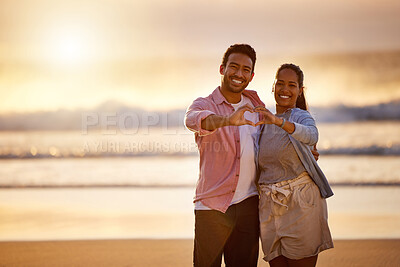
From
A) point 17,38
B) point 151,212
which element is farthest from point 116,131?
point 151,212

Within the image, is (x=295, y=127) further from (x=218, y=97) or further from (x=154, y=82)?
(x=154, y=82)

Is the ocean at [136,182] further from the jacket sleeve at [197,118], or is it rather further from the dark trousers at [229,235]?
the jacket sleeve at [197,118]

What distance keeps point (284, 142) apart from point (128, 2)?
16.2m

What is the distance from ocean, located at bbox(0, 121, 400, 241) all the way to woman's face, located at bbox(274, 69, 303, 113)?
10.4ft

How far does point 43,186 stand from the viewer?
1073 centimetres

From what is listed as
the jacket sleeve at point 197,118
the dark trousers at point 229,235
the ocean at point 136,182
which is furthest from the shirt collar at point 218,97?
the ocean at point 136,182

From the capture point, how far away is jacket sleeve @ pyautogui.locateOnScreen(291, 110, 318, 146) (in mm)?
3424

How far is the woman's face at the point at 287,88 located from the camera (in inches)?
146

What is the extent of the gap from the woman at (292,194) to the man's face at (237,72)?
239 mm

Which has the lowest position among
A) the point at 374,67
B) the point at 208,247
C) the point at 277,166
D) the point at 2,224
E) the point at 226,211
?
the point at 2,224

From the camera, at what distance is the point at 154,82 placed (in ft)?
76.2

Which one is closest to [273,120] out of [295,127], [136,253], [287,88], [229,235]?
[295,127]

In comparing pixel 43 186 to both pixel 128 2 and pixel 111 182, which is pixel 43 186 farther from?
pixel 128 2

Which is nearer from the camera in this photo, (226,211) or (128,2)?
(226,211)
